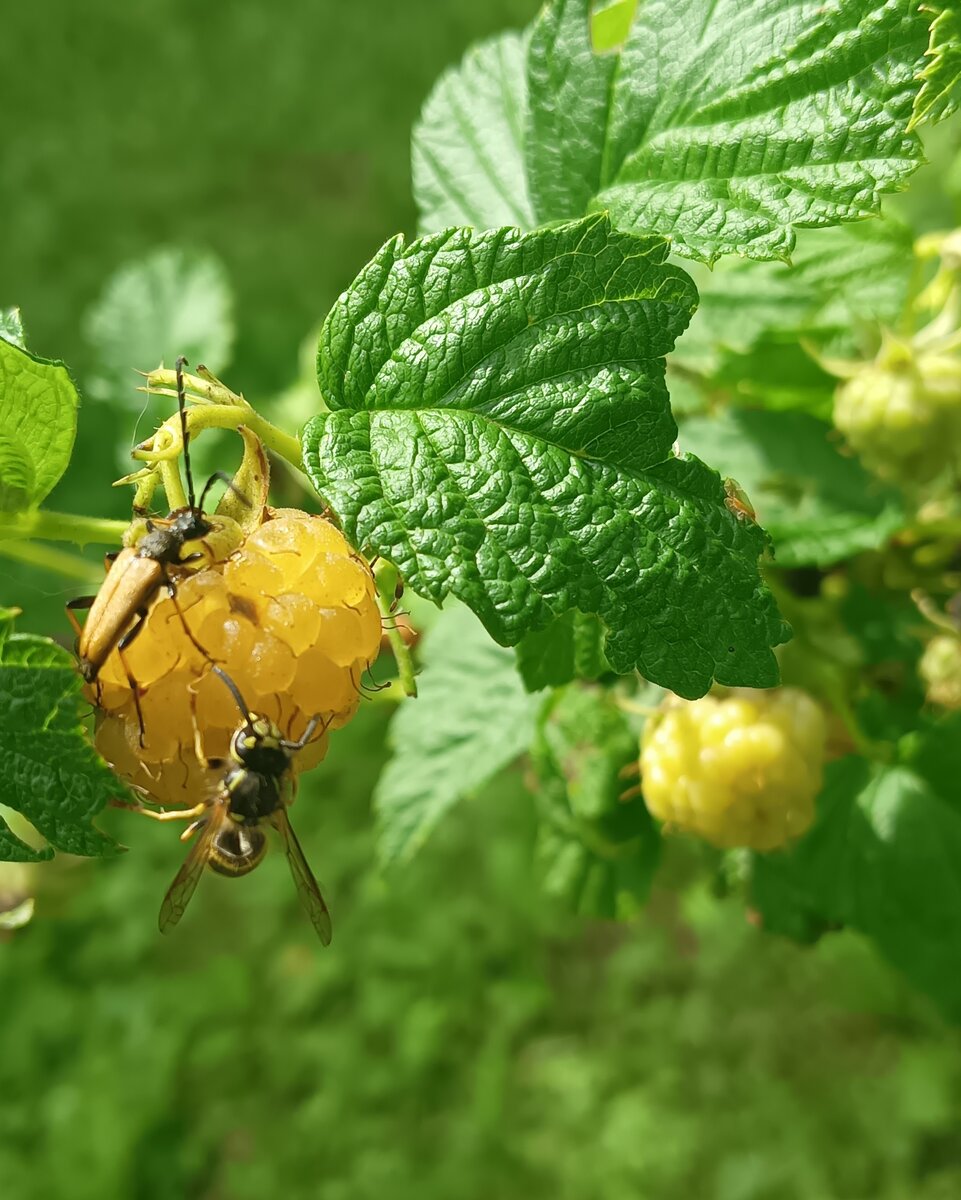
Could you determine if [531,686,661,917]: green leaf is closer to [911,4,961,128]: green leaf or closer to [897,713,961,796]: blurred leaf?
[897,713,961,796]: blurred leaf

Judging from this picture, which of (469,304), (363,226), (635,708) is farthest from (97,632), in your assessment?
(363,226)

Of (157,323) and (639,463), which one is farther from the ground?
(639,463)

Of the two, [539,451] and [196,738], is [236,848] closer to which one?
[196,738]

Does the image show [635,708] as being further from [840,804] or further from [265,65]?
[265,65]

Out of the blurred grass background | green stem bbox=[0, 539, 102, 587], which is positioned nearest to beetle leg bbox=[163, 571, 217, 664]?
green stem bbox=[0, 539, 102, 587]

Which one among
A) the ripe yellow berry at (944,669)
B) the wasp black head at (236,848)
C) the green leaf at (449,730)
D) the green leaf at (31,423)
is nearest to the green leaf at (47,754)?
the green leaf at (31,423)

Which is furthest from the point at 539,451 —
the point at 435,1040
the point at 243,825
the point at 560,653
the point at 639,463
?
the point at 435,1040
